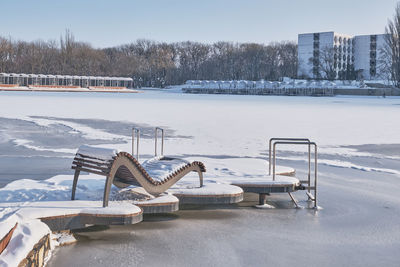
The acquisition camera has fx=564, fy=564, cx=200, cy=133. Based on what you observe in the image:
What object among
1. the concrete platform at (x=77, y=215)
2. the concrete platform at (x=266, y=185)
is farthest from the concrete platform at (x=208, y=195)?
the concrete platform at (x=77, y=215)

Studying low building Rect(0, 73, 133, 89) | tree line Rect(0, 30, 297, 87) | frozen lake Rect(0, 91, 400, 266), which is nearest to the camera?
frozen lake Rect(0, 91, 400, 266)

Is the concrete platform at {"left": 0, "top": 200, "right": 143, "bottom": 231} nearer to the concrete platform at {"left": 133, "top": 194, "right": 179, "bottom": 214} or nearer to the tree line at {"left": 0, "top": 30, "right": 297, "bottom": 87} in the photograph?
the concrete platform at {"left": 133, "top": 194, "right": 179, "bottom": 214}

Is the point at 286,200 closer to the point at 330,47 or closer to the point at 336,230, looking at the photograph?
the point at 336,230

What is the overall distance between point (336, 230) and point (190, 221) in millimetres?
1988

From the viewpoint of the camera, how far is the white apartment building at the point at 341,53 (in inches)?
4540

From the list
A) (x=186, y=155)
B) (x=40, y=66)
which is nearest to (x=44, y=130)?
(x=186, y=155)

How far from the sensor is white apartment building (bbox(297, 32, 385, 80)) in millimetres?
115312

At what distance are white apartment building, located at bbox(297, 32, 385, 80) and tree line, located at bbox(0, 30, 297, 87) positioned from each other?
2560 mm

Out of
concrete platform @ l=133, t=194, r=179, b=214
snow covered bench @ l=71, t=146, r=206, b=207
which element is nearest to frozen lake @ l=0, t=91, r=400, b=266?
concrete platform @ l=133, t=194, r=179, b=214

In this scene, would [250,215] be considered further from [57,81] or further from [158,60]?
[158,60]

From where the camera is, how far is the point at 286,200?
9562mm

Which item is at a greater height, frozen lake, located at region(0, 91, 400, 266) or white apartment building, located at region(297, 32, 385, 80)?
white apartment building, located at region(297, 32, 385, 80)

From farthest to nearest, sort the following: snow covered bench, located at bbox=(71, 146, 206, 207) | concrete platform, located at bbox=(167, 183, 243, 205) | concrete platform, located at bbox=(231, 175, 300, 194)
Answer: concrete platform, located at bbox=(231, 175, 300, 194) < concrete platform, located at bbox=(167, 183, 243, 205) < snow covered bench, located at bbox=(71, 146, 206, 207)

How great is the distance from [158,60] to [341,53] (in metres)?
39.2
